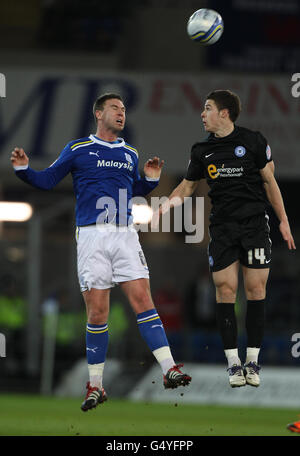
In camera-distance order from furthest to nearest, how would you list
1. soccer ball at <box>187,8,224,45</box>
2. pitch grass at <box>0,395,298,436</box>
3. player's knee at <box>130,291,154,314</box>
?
pitch grass at <box>0,395,298,436</box>
soccer ball at <box>187,8,224,45</box>
player's knee at <box>130,291,154,314</box>

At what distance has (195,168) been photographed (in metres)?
9.41

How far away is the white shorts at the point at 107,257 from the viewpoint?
8.95m

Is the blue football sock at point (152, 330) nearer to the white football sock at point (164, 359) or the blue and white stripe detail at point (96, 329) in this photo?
the white football sock at point (164, 359)

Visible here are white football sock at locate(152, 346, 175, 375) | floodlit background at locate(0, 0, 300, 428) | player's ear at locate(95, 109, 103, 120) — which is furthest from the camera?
floodlit background at locate(0, 0, 300, 428)

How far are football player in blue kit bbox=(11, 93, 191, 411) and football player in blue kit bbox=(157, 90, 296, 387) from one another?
482 mm

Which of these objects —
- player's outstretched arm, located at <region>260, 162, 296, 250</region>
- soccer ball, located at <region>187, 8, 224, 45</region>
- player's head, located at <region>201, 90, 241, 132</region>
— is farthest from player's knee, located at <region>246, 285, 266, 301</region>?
soccer ball, located at <region>187, 8, 224, 45</region>

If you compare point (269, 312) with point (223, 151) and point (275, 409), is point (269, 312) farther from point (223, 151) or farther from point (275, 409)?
point (223, 151)

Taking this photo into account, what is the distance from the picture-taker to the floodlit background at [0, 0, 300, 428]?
17.7 meters

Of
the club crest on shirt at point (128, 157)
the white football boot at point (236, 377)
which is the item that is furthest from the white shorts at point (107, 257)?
the white football boot at point (236, 377)

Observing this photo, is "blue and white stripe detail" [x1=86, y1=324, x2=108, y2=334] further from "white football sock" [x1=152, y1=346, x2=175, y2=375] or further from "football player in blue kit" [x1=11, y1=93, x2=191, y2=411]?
"white football sock" [x1=152, y1=346, x2=175, y2=375]

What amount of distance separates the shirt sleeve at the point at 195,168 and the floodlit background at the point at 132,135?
7.93m

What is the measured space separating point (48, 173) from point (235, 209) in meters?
1.67

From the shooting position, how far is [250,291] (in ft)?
30.6

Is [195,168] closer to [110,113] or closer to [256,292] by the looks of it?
[110,113]
